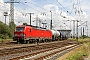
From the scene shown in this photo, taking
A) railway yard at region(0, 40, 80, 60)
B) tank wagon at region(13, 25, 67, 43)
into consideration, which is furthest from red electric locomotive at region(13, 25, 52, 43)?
railway yard at region(0, 40, 80, 60)

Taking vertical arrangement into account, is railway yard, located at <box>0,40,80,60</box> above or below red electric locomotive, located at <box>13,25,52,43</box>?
below

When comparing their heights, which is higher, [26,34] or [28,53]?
[26,34]

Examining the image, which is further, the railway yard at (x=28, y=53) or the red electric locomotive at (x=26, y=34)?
the red electric locomotive at (x=26, y=34)

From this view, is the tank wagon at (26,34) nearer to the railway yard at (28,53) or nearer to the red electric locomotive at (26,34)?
the red electric locomotive at (26,34)

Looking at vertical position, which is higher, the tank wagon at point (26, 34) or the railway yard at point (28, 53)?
the tank wagon at point (26, 34)

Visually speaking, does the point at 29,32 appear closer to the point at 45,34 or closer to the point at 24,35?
the point at 24,35

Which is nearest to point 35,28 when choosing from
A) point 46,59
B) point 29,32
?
point 29,32

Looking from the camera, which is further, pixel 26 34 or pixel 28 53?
pixel 26 34

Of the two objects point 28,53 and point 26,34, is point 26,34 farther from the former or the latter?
point 28,53

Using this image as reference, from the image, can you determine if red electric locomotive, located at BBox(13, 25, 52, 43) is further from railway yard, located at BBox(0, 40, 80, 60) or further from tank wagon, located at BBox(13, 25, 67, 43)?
railway yard, located at BBox(0, 40, 80, 60)

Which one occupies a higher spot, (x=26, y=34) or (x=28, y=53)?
(x=26, y=34)

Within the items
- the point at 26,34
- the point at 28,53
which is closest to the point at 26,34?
the point at 26,34

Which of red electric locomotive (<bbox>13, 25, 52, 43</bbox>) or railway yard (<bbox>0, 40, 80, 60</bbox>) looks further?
red electric locomotive (<bbox>13, 25, 52, 43</bbox>)

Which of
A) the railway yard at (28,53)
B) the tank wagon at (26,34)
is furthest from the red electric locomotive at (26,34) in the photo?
the railway yard at (28,53)
